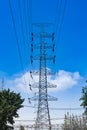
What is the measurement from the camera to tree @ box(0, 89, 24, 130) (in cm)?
7206

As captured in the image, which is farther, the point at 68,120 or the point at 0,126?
the point at 68,120

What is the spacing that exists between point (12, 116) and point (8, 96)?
4809mm

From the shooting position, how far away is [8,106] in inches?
2864

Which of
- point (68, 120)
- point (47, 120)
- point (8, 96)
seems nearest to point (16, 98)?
point (8, 96)

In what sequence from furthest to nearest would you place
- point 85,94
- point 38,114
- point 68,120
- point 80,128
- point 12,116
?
1. point 68,120
2. point 80,128
3. point 12,116
4. point 85,94
5. point 38,114

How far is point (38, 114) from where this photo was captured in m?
62.9

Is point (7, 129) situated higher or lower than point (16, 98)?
lower

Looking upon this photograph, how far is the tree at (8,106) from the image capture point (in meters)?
72.1

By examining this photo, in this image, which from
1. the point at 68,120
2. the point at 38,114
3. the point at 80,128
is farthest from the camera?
the point at 68,120

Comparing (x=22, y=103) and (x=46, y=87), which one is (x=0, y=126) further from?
(x=46, y=87)

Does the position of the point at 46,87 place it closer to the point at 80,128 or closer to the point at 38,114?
the point at 38,114

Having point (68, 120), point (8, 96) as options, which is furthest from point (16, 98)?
point (68, 120)

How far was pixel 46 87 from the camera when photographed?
63812 mm

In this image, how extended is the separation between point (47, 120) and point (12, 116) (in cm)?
1215
